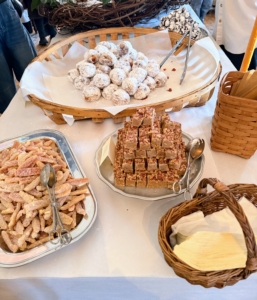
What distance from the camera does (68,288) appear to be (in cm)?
54

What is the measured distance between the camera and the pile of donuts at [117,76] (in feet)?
2.99

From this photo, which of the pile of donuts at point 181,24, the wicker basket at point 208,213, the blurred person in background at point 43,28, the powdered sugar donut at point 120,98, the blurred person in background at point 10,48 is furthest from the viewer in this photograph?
the blurred person in background at point 43,28

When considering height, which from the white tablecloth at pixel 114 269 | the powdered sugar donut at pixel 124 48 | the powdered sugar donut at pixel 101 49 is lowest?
the white tablecloth at pixel 114 269

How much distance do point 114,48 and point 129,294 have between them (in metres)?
0.94

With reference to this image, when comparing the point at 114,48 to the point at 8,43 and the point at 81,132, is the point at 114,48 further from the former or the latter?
the point at 8,43

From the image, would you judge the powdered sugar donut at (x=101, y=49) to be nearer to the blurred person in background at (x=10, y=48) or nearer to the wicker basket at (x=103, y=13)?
the wicker basket at (x=103, y=13)

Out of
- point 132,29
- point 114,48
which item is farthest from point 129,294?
point 132,29

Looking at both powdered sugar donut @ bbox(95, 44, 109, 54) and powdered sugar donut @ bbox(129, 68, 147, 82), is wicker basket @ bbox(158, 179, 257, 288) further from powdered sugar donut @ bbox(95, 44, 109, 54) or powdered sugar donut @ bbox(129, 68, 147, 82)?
powdered sugar donut @ bbox(95, 44, 109, 54)

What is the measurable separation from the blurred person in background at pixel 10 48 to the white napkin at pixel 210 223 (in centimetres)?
135

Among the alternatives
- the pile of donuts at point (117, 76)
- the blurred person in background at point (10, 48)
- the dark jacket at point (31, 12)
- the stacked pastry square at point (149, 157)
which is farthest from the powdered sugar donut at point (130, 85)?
the dark jacket at point (31, 12)

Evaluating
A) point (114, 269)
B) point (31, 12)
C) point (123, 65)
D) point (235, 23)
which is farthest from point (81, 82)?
point (31, 12)

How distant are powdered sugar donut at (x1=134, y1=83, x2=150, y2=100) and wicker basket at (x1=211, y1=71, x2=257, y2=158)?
312 millimetres

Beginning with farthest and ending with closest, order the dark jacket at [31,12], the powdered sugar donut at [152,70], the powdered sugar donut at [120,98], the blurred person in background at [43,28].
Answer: the blurred person in background at [43,28] < the dark jacket at [31,12] < the powdered sugar donut at [152,70] < the powdered sugar donut at [120,98]

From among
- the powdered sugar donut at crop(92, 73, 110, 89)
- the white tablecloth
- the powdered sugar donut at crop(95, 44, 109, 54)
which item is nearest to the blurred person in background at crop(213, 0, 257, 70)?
the powdered sugar donut at crop(95, 44, 109, 54)
